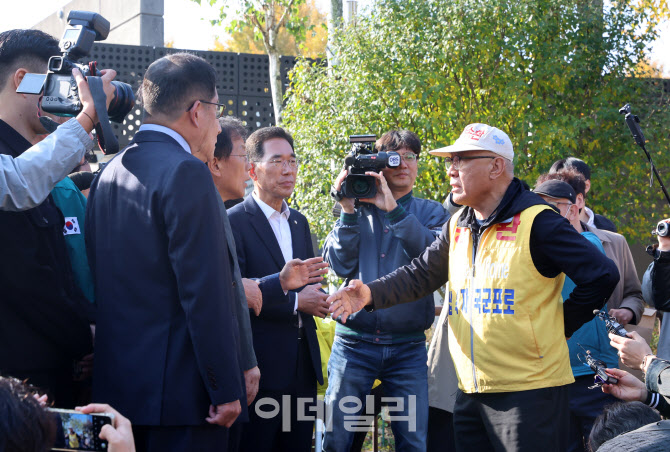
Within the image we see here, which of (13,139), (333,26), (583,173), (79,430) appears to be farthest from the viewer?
→ (333,26)

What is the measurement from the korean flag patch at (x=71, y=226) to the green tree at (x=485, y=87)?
203 inches

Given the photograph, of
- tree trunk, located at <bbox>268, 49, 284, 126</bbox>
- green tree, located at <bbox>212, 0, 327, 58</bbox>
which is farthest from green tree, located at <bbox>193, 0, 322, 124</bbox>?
green tree, located at <bbox>212, 0, 327, 58</bbox>

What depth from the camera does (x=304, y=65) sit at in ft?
30.3

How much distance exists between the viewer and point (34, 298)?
9.14ft

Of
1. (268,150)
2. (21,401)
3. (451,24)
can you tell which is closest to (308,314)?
(268,150)

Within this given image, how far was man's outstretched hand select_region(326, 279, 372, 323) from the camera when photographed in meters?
3.61

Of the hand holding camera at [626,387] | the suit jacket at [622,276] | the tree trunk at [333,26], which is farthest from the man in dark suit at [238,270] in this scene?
the tree trunk at [333,26]

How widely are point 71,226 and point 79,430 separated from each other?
4.88ft

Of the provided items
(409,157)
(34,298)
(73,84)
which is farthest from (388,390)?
(73,84)

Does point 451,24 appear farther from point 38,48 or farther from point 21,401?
point 21,401

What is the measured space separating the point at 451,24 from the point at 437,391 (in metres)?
5.16

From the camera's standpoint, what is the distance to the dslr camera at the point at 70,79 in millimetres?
2854

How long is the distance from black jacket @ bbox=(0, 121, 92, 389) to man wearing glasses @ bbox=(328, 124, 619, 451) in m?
1.26

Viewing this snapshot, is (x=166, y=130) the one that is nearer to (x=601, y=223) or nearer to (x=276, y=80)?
(x=601, y=223)
